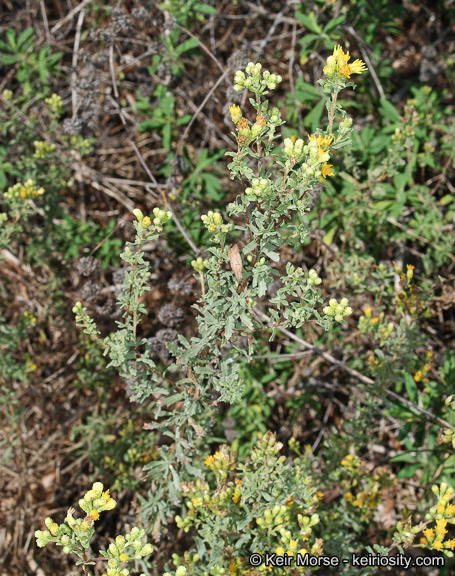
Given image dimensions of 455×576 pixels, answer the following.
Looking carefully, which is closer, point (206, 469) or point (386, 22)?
point (206, 469)

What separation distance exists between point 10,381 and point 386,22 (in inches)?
174

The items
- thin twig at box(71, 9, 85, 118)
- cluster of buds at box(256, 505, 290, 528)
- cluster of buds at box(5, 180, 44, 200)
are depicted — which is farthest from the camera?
thin twig at box(71, 9, 85, 118)

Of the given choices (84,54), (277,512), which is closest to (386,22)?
(84,54)

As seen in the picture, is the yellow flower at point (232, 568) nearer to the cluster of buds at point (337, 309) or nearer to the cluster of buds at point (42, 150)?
the cluster of buds at point (337, 309)

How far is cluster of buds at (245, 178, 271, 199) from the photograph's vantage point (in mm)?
2115

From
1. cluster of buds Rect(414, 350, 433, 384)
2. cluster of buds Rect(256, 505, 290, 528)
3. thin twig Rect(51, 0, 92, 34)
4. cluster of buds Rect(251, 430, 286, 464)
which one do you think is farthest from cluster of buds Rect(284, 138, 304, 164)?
thin twig Rect(51, 0, 92, 34)

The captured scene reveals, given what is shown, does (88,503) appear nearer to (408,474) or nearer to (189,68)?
(408,474)

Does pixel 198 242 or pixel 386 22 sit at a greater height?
pixel 386 22

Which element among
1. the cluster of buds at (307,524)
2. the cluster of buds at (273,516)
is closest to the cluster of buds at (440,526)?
the cluster of buds at (307,524)

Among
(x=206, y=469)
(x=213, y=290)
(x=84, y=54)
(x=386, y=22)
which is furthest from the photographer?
(x=386, y=22)

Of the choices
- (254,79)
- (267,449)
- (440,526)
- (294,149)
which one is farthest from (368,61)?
(440,526)

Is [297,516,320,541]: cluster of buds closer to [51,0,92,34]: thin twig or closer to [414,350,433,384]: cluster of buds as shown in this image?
[414,350,433,384]: cluster of buds

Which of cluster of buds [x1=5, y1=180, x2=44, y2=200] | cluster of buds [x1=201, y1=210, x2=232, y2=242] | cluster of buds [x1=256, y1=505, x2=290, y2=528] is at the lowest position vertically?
cluster of buds [x1=256, y1=505, x2=290, y2=528]

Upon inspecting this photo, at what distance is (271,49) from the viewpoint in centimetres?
488
